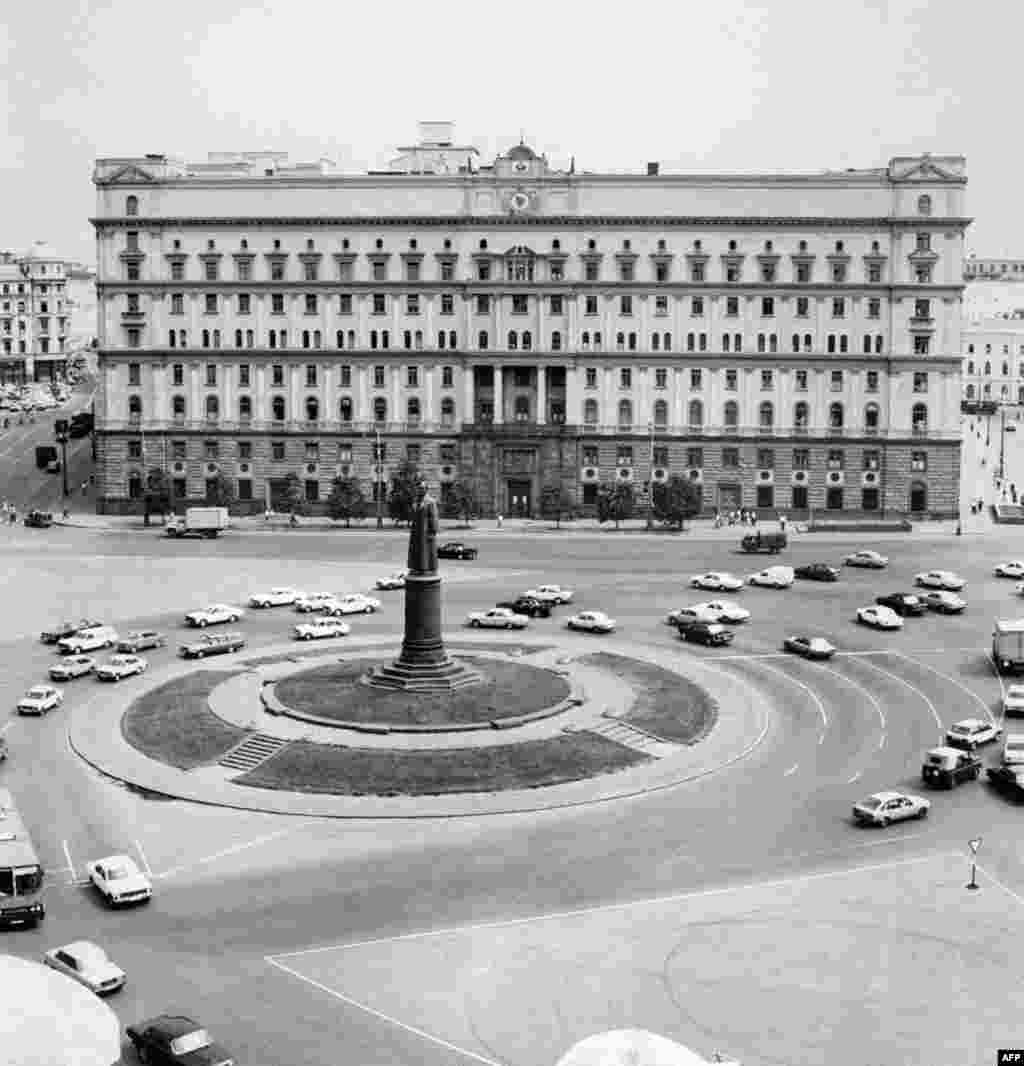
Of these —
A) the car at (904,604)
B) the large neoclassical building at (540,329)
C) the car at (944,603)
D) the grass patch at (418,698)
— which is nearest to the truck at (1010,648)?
the car at (904,604)

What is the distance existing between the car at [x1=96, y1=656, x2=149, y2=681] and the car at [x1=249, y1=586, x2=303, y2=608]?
1869 centimetres

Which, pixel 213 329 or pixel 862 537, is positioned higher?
pixel 213 329

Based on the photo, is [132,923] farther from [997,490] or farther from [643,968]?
[997,490]

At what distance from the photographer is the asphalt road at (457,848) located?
131 ft

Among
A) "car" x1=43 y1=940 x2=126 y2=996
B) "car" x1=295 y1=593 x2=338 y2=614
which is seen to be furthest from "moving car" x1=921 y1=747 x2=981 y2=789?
"car" x1=295 y1=593 x2=338 y2=614

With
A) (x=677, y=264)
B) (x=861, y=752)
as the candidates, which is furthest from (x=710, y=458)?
(x=861, y=752)

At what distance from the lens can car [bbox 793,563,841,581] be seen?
108750 mm

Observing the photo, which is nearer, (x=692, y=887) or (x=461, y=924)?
(x=461, y=924)

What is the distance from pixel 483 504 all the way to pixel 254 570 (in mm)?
39058

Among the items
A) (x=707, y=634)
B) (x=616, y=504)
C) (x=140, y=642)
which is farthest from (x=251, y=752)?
(x=616, y=504)

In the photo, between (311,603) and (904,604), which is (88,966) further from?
(904,604)

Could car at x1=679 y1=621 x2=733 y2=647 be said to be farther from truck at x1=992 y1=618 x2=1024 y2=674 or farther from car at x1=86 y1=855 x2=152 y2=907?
car at x1=86 y1=855 x2=152 y2=907

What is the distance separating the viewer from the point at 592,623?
300ft

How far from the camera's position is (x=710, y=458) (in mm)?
147750
